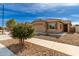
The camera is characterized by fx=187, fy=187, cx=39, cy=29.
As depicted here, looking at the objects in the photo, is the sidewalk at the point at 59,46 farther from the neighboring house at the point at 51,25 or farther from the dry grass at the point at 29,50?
the neighboring house at the point at 51,25

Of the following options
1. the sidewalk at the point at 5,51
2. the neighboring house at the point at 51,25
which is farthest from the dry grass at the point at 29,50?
the neighboring house at the point at 51,25

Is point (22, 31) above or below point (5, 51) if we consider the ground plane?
above

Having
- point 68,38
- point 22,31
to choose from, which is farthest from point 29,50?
point 68,38

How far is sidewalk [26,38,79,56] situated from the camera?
3.80m

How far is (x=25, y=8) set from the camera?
156 inches

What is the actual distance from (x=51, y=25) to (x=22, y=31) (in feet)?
2.08

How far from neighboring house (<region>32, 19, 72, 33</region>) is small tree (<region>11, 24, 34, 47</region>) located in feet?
0.42

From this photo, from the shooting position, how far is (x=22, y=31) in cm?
397

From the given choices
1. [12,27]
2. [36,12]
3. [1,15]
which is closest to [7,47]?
[12,27]

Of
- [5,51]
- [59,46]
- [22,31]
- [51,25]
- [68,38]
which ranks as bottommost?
[5,51]

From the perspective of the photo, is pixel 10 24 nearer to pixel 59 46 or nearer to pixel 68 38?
pixel 59 46

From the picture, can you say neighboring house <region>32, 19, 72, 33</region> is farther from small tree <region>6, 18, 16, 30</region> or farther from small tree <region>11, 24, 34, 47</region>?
small tree <region>6, 18, 16, 30</region>

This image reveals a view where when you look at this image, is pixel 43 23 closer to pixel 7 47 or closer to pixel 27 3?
pixel 27 3

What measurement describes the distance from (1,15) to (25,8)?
1.74 ft
